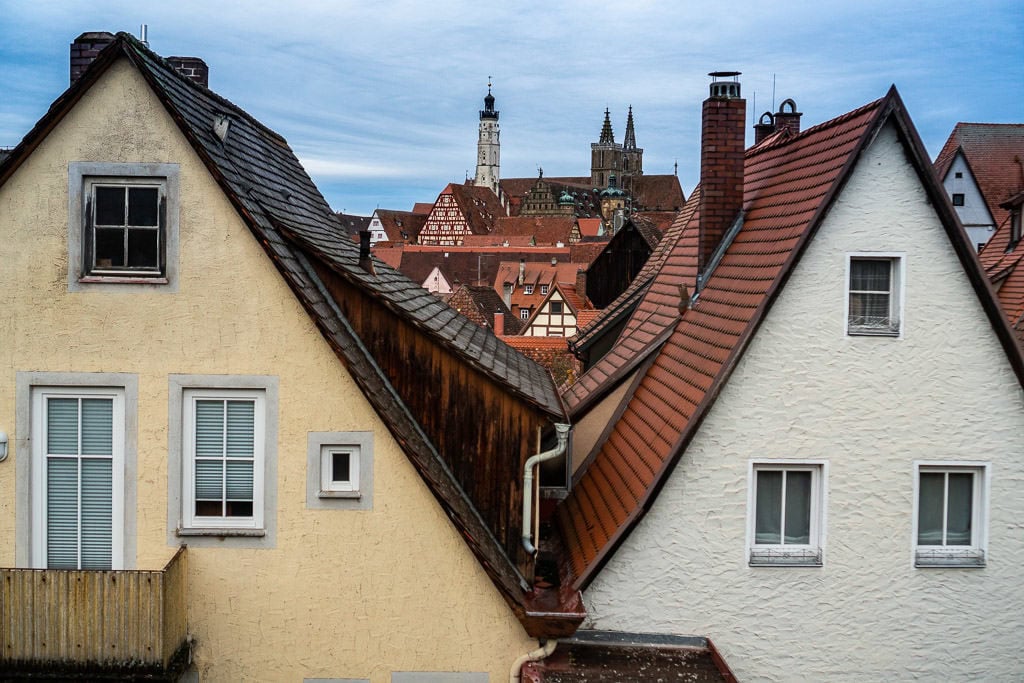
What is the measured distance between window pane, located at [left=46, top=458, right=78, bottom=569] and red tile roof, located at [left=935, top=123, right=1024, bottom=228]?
50.4 meters

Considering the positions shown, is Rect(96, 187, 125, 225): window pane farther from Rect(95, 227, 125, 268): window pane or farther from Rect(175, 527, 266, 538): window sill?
Rect(175, 527, 266, 538): window sill

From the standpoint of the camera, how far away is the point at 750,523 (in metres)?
9.24

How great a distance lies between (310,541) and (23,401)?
2.89m

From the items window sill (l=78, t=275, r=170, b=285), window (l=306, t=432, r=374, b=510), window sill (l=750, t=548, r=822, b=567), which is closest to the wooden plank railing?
window (l=306, t=432, r=374, b=510)

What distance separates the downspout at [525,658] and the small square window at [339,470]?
217cm

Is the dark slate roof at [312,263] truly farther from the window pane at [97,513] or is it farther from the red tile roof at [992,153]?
the red tile roof at [992,153]

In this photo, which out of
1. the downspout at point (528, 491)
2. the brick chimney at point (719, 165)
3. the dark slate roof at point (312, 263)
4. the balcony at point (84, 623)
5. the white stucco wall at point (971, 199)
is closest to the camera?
the balcony at point (84, 623)

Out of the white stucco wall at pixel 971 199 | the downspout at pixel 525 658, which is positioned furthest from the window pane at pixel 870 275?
the white stucco wall at pixel 971 199

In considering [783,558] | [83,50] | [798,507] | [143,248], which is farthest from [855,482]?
[83,50]

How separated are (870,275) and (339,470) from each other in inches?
220

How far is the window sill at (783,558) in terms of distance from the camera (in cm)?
923

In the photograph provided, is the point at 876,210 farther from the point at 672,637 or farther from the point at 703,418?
the point at 672,637

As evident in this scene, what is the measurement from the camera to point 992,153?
51.9 m

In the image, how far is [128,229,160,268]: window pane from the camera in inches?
336
